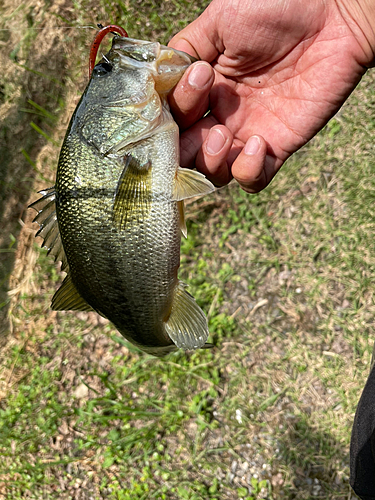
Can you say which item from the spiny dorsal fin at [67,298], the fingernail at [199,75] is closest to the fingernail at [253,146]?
the fingernail at [199,75]

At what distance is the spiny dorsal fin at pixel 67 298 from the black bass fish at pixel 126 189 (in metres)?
0.04

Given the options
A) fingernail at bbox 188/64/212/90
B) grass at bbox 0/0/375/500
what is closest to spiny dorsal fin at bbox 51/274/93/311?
fingernail at bbox 188/64/212/90

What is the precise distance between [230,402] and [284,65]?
230 centimetres

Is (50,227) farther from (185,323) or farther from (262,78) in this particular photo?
(262,78)

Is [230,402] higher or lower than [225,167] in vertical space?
lower

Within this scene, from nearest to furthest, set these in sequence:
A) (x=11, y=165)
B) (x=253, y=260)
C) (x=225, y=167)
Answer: (x=225, y=167) < (x=253, y=260) < (x=11, y=165)

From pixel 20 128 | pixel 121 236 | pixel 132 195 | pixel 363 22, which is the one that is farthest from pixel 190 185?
pixel 20 128

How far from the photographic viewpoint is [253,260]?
10.8 feet

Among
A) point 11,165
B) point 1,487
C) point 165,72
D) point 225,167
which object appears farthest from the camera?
point 11,165

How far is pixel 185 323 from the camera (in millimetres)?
1888

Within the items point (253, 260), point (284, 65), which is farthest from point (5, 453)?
point (284, 65)

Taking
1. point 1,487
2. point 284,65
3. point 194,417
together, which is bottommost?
point 1,487

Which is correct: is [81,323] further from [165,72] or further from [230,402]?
[165,72]

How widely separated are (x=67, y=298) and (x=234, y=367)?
1.67 meters
